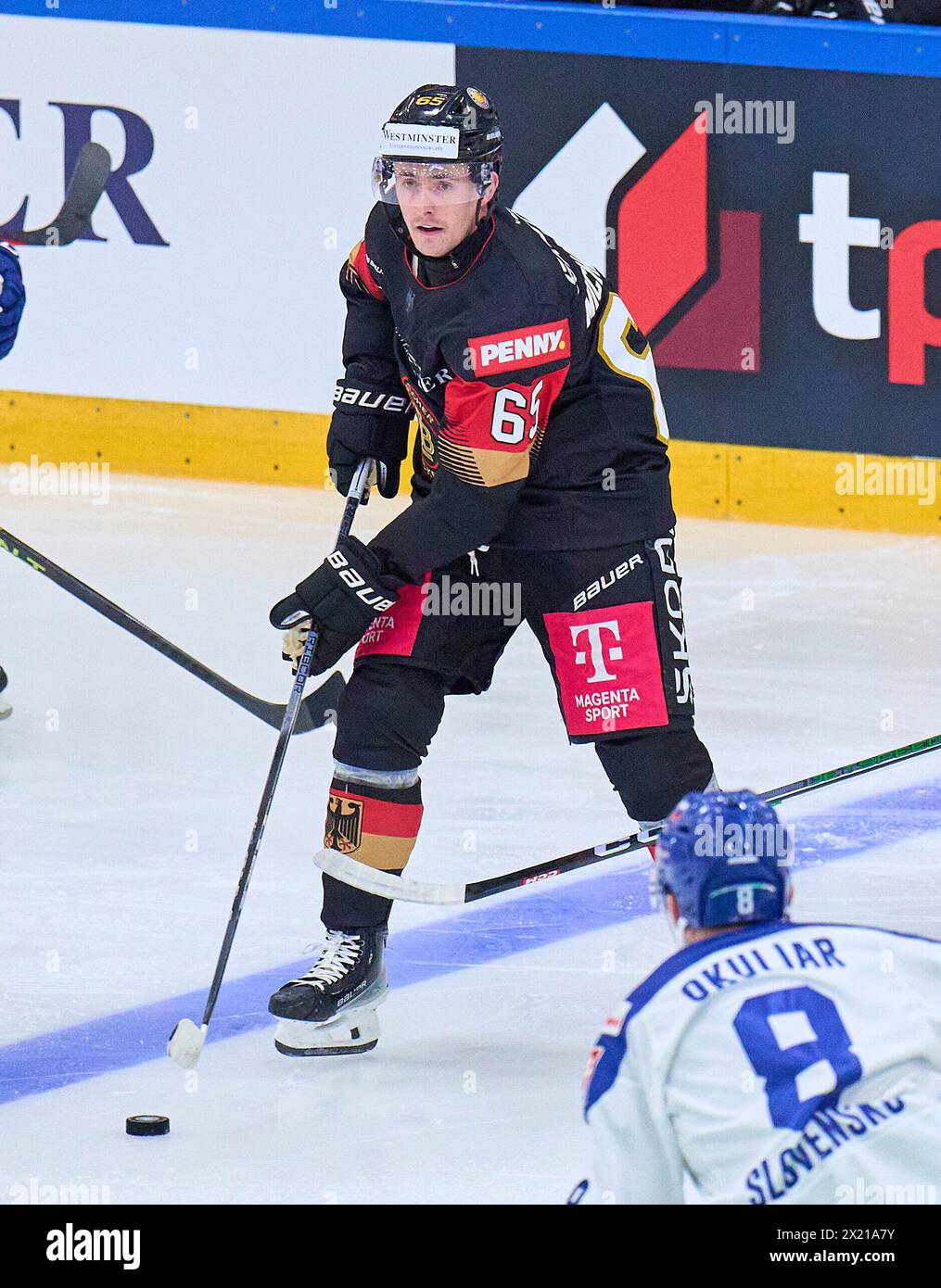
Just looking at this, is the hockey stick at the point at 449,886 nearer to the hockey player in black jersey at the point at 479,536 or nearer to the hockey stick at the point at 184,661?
the hockey player in black jersey at the point at 479,536

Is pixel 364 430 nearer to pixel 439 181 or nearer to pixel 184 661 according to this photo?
pixel 439 181

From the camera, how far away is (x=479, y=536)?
3145 millimetres

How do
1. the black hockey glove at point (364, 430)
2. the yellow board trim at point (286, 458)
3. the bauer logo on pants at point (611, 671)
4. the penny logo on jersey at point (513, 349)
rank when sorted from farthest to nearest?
the yellow board trim at point (286, 458) < the black hockey glove at point (364, 430) < the bauer logo on pants at point (611, 671) < the penny logo on jersey at point (513, 349)

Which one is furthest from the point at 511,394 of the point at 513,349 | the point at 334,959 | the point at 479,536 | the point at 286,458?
the point at 286,458

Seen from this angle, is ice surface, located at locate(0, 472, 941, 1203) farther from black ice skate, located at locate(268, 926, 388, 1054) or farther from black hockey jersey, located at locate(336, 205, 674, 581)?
black hockey jersey, located at locate(336, 205, 674, 581)

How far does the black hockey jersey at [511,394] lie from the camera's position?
3.07m

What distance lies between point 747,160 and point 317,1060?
410 cm

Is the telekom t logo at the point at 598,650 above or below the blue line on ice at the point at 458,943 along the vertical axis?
above

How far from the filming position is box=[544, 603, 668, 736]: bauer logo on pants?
3.21 meters

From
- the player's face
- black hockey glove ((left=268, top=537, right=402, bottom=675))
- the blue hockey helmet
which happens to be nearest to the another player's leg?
black hockey glove ((left=268, top=537, right=402, bottom=675))

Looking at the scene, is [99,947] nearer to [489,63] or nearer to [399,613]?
[399,613]

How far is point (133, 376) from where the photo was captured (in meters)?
7.32

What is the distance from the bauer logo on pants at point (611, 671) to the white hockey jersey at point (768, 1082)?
1.29m

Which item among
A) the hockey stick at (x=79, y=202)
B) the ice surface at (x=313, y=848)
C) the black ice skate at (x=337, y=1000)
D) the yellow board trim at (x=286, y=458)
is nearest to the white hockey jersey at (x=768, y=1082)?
the ice surface at (x=313, y=848)
